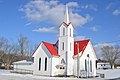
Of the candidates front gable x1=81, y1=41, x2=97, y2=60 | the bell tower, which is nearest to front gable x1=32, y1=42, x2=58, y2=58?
the bell tower

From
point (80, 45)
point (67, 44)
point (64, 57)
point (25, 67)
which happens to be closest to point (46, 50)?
point (64, 57)

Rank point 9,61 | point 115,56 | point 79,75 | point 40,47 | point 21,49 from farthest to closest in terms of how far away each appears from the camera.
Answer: point 115,56 < point 21,49 < point 9,61 < point 40,47 < point 79,75

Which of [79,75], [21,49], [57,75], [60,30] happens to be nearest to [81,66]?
[79,75]

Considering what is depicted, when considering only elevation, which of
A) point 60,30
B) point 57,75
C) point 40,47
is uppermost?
point 60,30

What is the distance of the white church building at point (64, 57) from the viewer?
44.6m

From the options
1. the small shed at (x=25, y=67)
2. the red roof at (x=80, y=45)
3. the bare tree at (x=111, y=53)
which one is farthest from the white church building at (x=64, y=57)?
the bare tree at (x=111, y=53)

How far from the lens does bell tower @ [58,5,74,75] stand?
146 ft

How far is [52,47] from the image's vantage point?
47594mm

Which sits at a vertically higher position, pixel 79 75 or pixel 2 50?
pixel 2 50

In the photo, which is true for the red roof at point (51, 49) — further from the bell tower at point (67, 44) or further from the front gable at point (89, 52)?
the front gable at point (89, 52)

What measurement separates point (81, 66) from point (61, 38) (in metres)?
7.32

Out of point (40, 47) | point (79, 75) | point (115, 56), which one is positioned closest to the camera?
point (79, 75)

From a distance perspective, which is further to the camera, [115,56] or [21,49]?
[115,56]

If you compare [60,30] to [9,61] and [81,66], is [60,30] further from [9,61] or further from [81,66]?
[9,61]
